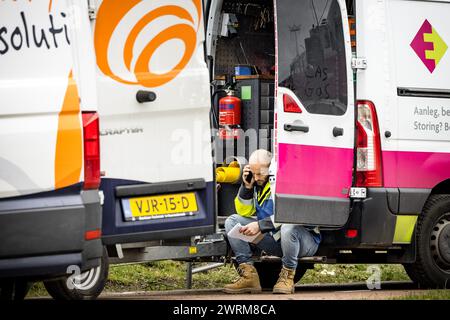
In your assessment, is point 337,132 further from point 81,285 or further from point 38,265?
point 38,265

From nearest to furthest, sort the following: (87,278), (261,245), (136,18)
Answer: (136,18)
(87,278)
(261,245)

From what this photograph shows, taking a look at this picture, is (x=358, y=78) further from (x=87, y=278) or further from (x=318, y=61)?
(x=87, y=278)

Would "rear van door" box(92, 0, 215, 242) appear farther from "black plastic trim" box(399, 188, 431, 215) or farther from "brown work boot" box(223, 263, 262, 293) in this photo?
"black plastic trim" box(399, 188, 431, 215)

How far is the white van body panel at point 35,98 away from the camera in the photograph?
25.3ft

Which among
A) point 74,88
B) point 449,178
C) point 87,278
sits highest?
point 74,88

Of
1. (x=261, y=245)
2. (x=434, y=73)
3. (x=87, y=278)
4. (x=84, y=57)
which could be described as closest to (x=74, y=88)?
(x=84, y=57)

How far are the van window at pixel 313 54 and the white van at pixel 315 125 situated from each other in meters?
0.01

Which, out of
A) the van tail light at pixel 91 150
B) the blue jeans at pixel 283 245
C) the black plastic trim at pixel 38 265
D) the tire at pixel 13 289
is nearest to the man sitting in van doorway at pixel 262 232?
the blue jeans at pixel 283 245

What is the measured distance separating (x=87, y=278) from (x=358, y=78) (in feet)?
9.43

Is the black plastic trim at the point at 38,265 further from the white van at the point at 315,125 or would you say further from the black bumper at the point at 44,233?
the white van at the point at 315,125

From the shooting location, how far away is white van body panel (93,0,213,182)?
29.6 ft

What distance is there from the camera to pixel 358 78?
10234mm

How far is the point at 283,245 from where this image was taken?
33.9 feet

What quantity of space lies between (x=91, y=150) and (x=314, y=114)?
104 inches
